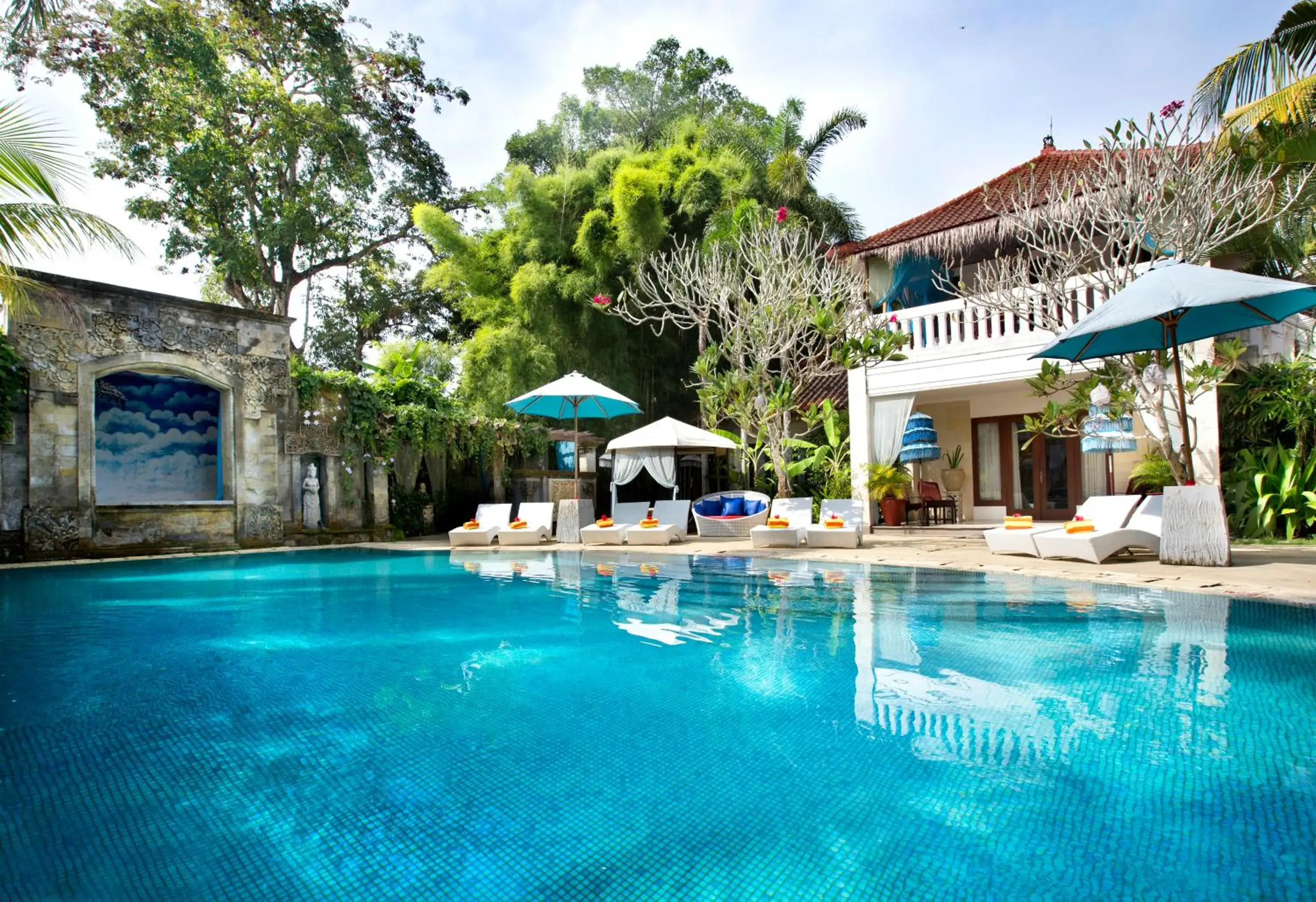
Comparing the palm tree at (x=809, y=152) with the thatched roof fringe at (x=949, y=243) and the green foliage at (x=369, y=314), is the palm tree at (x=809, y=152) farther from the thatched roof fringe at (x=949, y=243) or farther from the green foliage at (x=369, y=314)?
the green foliage at (x=369, y=314)

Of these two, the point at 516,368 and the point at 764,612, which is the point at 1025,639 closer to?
the point at 764,612

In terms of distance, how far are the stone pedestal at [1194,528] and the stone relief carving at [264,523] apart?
572 inches

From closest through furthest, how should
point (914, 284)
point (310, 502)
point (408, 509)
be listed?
point (310, 502) < point (914, 284) < point (408, 509)

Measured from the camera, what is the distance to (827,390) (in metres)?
18.8

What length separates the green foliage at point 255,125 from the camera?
62.5 feet

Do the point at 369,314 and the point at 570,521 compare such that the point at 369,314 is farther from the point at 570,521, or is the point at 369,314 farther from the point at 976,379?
the point at 976,379

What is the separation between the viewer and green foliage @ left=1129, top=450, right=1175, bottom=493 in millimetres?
11523

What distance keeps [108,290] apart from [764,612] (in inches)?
513

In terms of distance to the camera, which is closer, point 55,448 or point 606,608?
point 606,608

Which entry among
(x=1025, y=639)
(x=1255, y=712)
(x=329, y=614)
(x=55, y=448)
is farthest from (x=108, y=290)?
(x=1255, y=712)

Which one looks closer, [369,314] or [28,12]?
[28,12]

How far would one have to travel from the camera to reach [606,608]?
6.80 metres

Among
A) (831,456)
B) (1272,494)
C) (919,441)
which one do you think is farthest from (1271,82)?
(831,456)

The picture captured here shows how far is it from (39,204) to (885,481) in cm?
1304
